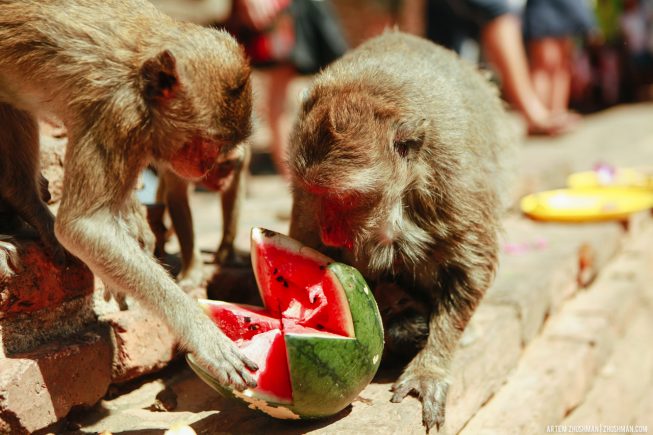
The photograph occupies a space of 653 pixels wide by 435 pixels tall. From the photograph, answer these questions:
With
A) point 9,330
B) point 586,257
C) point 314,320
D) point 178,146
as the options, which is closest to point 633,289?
point 586,257

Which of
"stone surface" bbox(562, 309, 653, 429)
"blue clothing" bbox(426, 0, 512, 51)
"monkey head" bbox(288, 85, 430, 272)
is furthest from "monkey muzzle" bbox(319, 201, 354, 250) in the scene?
"blue clothing" bbox(426, 0, 512, 51)

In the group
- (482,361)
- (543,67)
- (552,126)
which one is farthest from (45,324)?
(543,67)

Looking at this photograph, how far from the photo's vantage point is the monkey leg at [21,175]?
345 cm

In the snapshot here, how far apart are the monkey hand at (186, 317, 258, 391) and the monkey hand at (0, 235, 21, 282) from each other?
2.58 feet

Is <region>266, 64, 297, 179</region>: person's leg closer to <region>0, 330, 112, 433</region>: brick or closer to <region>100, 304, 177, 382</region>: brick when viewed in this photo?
<region>100, 304, 177, 382</region>: brick

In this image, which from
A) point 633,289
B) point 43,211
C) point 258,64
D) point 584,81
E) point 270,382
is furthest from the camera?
point 584,81

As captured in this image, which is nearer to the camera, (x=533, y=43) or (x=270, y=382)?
(x=270, y=382)

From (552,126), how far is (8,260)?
8.01 metres

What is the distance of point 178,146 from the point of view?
3.28 meters

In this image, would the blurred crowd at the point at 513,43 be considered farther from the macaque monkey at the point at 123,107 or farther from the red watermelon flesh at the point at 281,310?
the macaque monkey at the point at 123,107

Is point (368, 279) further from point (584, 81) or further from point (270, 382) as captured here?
point (584, 81)

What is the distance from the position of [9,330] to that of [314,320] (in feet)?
3.96

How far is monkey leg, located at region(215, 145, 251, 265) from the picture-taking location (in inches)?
166

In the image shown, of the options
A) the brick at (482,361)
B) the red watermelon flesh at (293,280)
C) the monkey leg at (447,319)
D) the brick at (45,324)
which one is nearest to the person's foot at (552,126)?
the brick at (482,361)
